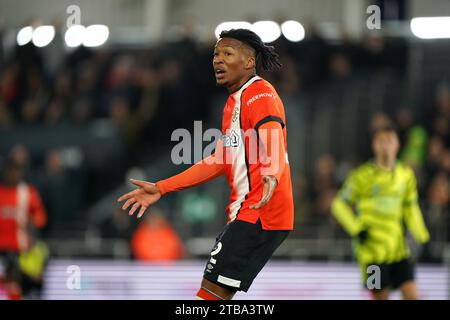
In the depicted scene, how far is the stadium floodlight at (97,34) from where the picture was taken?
1736cm

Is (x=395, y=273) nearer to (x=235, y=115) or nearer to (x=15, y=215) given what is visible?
(x=235, y=115)

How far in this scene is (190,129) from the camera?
13867mm

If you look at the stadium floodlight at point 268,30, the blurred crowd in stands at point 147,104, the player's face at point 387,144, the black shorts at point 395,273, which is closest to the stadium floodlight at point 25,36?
the blurred crowd in stands at point 147,104

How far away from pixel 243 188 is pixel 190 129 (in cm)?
834

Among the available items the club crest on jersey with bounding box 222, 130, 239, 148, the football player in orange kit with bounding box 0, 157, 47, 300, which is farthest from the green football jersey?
the football player in orange kit with bounding box 0, 157, 47, 300

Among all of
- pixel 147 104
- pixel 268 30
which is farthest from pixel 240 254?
pixel 268 30

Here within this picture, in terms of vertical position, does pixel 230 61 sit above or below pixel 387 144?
above

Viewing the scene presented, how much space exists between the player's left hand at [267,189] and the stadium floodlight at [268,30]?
11084 millimetres

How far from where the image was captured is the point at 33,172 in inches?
529

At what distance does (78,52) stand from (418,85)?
5138mm

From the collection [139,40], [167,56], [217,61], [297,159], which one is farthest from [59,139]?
[217,61]

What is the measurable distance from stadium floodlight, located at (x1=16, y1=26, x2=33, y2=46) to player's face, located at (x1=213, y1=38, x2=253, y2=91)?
986 centimetres

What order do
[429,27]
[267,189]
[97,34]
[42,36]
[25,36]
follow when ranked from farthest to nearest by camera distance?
[97,34] < [429,27] < [25,36] < [42,36] < [267,189]

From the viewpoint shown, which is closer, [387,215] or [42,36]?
[387,215]
